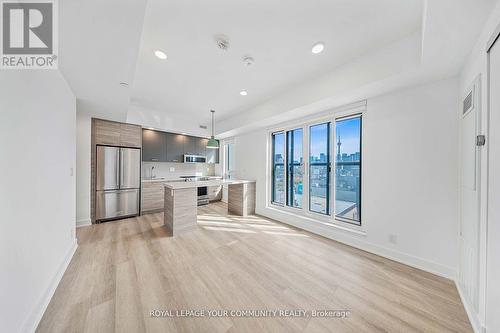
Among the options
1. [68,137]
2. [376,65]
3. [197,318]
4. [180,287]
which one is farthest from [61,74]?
[376,65]

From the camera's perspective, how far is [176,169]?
18.9ft

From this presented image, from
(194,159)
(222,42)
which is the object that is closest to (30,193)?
(222,42)

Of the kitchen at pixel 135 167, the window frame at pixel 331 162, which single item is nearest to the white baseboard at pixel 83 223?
the kitchen at pixel 135 167

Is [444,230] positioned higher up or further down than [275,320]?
higher up

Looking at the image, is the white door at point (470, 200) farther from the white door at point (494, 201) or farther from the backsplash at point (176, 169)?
the backsplash at point (176, 169)

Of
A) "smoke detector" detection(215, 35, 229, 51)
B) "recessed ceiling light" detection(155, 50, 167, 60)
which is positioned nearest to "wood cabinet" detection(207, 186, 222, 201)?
"recessed ceiling light" detection(155, 50, 167, 60)

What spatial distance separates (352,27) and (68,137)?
12.8 ft

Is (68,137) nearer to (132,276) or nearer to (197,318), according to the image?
(132,276)

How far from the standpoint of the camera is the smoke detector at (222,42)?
1968 mm

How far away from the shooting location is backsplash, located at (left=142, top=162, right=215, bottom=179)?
17.0 ft

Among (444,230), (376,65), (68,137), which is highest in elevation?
(376,65)

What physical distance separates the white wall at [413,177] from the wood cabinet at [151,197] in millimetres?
4592

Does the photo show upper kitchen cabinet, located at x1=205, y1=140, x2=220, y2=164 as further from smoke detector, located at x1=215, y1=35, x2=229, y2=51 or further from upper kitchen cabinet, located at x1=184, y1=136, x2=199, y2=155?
smoke detector, located at x1=215, y1=35, x2=229, y2=51

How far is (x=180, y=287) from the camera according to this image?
1854 millimetres
